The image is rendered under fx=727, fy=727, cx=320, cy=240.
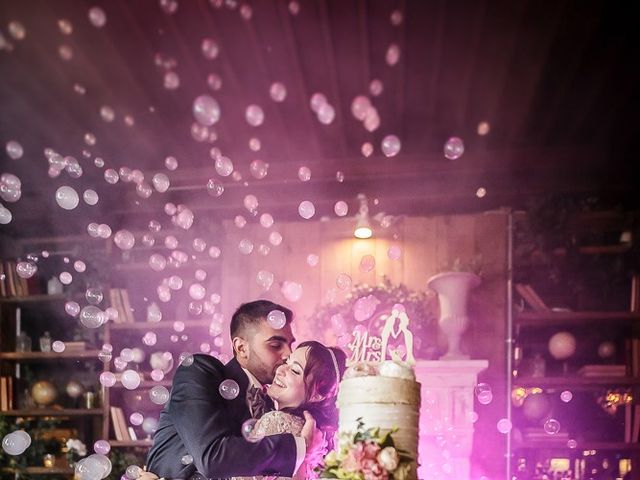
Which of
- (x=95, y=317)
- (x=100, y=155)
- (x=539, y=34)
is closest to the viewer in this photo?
(x=539, y=34)

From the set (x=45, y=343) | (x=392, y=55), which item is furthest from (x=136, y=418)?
(x=392, y=55)

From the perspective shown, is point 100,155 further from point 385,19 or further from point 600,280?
point 600,280

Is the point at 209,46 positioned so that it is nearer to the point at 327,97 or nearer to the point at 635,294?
the point at 327,97

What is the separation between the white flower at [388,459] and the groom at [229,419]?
42 centimetres

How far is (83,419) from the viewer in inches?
206

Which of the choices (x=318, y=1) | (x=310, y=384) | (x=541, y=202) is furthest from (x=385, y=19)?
(x=541, y=202)

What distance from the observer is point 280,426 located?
2.32 m

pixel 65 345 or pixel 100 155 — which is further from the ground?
pixel 100 155

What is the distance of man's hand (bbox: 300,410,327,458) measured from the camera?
90.5 inches

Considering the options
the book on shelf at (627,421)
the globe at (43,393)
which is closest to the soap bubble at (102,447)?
the globe at (43,393)

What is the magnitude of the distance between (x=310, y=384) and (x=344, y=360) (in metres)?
0.22

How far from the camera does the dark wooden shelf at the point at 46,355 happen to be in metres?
5.00

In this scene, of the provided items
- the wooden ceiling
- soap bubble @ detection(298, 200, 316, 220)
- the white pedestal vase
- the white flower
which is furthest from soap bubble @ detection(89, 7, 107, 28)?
the white pedestal vase

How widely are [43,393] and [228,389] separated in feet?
10.4
